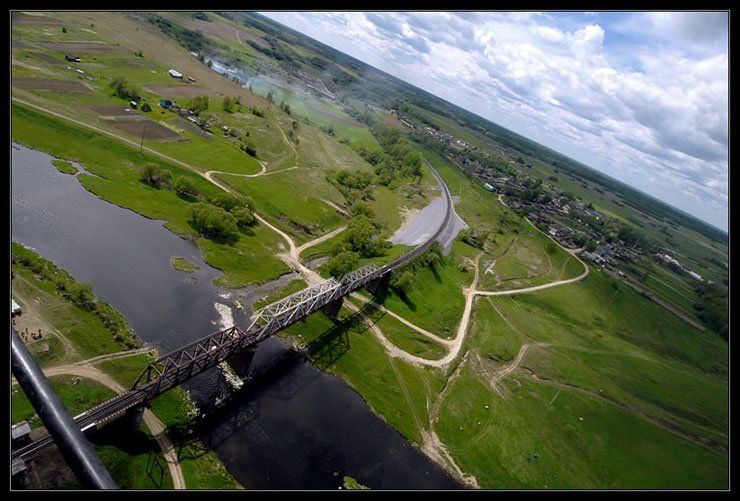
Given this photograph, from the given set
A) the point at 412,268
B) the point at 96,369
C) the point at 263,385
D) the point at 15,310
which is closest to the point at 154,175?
the point at 15,310

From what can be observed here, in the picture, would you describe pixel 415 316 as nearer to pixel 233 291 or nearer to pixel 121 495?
pixel 233 291

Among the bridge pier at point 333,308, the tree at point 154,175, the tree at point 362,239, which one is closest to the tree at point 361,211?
the tree at point 362,239

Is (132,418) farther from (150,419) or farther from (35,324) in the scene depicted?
(35,324)

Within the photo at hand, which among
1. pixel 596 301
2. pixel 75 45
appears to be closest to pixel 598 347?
pixel 596 301

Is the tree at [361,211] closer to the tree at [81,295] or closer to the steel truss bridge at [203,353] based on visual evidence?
the steel truss bridge at [203,353]

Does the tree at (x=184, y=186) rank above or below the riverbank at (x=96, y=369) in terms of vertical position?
above

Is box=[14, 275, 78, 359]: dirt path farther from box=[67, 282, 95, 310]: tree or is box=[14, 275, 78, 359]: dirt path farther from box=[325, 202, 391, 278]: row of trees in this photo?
box=[325, 202, 391, 278]: row of trees

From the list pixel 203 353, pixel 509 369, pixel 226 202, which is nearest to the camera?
pixel 203 353
